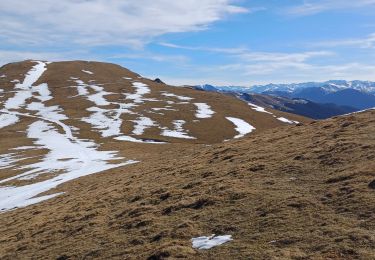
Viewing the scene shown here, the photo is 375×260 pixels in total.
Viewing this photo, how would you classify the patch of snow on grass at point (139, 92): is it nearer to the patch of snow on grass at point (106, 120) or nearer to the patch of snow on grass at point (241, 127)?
the patch of snow on grass at point (106, 120)

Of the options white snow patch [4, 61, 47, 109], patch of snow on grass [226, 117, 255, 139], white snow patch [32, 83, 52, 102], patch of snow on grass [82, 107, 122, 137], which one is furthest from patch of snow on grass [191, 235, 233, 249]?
white snow patch [32, 83, 52, 102]

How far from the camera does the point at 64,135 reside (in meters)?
97.9

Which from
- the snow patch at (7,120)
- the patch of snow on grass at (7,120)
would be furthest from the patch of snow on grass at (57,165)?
the patch of snow on grass at (7,120)

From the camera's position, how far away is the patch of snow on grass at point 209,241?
1598cm

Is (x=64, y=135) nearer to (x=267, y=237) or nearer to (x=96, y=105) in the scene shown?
(x=96, y=105)

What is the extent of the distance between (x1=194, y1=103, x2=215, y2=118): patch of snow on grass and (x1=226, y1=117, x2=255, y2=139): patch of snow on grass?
25.8 feet

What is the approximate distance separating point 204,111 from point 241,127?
22945mm

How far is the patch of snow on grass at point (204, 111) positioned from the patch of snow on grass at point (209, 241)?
114669 mm

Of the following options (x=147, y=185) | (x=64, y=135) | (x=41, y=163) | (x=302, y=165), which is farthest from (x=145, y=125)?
(x=302, y=165)

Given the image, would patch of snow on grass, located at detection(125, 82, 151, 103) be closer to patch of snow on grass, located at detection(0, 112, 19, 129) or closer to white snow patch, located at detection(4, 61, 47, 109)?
white snow patch, located at detection(4, 61, 47, 109)

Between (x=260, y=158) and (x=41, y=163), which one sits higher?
(x=260, y=158)

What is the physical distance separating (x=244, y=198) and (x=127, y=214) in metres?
6.65

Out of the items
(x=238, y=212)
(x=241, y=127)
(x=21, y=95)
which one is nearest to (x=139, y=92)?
(x=21, y=95)

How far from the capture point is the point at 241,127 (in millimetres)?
120875
